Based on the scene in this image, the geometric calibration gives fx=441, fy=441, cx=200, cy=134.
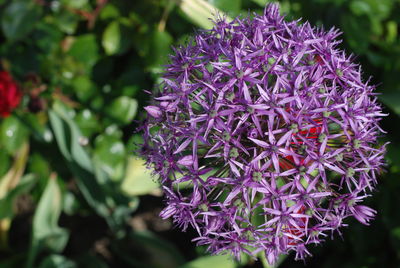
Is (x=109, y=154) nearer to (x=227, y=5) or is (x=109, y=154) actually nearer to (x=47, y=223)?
(x=47, y=223)

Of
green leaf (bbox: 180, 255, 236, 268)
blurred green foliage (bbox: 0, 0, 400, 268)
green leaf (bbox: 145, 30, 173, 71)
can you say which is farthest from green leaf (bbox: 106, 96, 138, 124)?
green leaf (bbox: 180, 255, 236, 268)

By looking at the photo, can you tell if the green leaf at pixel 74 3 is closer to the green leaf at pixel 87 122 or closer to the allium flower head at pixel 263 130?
the green leaf at pixel 87 122

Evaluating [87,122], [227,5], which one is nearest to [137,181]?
[87,122]

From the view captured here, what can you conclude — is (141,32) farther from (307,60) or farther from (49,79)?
(307,60)

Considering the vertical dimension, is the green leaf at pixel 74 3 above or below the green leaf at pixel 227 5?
below

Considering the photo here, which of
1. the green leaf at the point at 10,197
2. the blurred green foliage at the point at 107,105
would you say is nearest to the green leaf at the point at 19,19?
the blurred green foliage at the point at 107,105

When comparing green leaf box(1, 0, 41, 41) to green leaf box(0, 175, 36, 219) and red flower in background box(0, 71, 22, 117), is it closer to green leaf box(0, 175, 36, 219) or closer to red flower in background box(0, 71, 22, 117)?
red flower in background box(0, 71, 22, 117)
